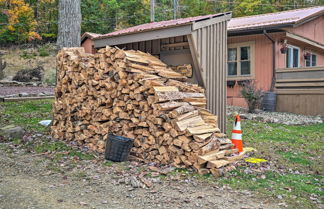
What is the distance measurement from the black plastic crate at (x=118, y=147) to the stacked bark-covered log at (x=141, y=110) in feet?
0.77

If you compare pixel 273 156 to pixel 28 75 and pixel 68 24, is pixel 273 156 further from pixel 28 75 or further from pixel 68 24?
pixel 28 75

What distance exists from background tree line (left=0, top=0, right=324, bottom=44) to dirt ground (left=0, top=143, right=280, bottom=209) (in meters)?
21.9

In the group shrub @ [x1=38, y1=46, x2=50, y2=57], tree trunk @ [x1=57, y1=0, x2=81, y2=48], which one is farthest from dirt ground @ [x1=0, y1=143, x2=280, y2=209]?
shrub @ [x1=38, y1=46, x2=50, y2=57]

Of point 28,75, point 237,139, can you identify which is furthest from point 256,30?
point 28,75

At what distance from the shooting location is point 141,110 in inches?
215

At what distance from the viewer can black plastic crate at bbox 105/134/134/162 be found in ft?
17.3

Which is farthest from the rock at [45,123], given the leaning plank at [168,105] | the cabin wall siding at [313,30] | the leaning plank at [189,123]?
the cabin wall siding at [313,30]

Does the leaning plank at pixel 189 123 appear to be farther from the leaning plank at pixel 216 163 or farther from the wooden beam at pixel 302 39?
the wooden beam at pixel 302 39

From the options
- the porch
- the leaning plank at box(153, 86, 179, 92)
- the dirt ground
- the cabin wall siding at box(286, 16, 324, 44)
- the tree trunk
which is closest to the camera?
the dirt ground

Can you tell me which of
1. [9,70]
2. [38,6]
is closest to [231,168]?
[9,70]

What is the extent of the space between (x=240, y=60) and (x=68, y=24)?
736 centimetres

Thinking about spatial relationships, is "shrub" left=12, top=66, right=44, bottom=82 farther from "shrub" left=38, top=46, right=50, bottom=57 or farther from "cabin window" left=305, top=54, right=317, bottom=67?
"cabin window" left=305, top=54, right=317, bottom=67

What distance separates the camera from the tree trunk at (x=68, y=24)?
8.84 m

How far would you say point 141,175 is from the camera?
4.62 meters
